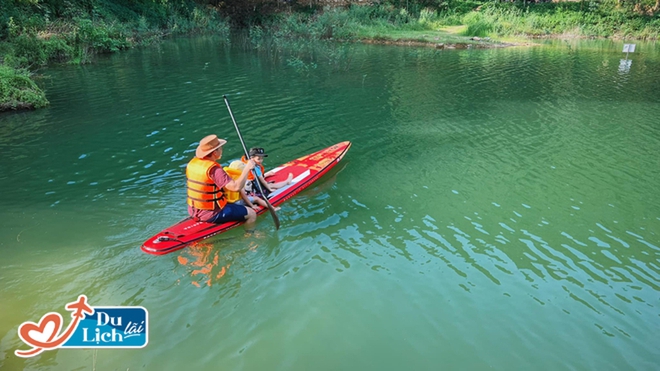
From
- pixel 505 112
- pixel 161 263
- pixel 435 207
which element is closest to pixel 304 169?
pixel 435 207

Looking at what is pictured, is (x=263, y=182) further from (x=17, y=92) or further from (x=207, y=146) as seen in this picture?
(x=17, y=92)

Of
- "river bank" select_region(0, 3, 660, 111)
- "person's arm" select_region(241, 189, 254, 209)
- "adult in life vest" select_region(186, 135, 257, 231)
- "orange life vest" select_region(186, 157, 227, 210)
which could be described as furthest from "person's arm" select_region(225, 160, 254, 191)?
"river bank" select_region(0, 3, 660, 111)

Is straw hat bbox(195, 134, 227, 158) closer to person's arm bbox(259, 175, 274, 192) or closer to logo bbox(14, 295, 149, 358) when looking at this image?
person's arm bbox(259, 175, 274, 192)

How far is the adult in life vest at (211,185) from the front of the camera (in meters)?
5.62

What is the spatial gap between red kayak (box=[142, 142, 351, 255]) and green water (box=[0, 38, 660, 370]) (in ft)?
0.53

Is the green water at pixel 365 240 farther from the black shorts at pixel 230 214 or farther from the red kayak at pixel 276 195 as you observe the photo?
the black shorts at pixel 230 214

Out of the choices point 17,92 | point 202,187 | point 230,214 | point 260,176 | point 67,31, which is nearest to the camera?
point 202,187

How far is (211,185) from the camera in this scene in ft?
19.1

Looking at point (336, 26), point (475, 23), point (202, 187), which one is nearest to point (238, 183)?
point (202, 187)

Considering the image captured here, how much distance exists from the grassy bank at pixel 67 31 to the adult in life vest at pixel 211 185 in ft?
31.4

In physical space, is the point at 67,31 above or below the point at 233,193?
above

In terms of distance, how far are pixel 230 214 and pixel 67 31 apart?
63.5 feet

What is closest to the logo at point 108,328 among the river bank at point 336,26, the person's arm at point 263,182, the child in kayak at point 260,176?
the child in kayak at point 260,176

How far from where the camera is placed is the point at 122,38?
941 inches
